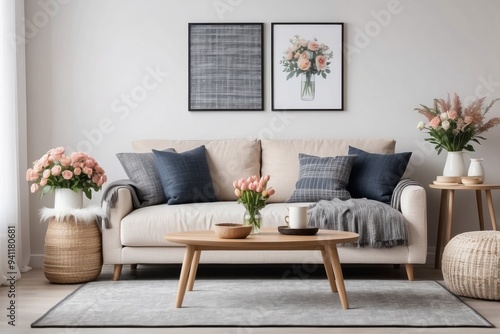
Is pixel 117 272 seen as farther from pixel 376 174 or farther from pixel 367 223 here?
pixel 376 174

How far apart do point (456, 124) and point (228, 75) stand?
5.73 feet

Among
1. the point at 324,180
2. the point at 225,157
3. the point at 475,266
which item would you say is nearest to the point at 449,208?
the point at 324,180

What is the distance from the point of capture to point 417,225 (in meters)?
4.44

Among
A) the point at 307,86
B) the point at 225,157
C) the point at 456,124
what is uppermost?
the point at 307,86

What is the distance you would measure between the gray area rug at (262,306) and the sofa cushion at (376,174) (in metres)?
0.68

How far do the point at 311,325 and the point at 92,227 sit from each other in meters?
1.83

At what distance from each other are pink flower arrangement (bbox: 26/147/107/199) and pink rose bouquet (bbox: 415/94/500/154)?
92.8 inches

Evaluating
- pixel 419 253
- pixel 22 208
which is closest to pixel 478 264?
pixel 419 253

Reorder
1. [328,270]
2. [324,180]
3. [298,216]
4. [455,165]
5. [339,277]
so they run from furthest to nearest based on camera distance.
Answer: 1. [455,165]
2. [324,180]
3. [328,270]
4. [298,216]
5. [339,277]

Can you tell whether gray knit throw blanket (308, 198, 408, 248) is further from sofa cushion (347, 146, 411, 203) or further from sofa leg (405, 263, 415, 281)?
sofa cushion (347, 146, 411, 203)

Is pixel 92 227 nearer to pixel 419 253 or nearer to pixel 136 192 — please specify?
pixel 136 192

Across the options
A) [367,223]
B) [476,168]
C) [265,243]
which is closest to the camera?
[265,243]

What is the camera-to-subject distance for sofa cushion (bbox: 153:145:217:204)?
4.85 metres

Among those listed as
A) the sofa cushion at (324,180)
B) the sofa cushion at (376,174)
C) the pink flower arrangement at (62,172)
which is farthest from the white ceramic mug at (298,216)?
the pink flower arrangement at (62,172)
